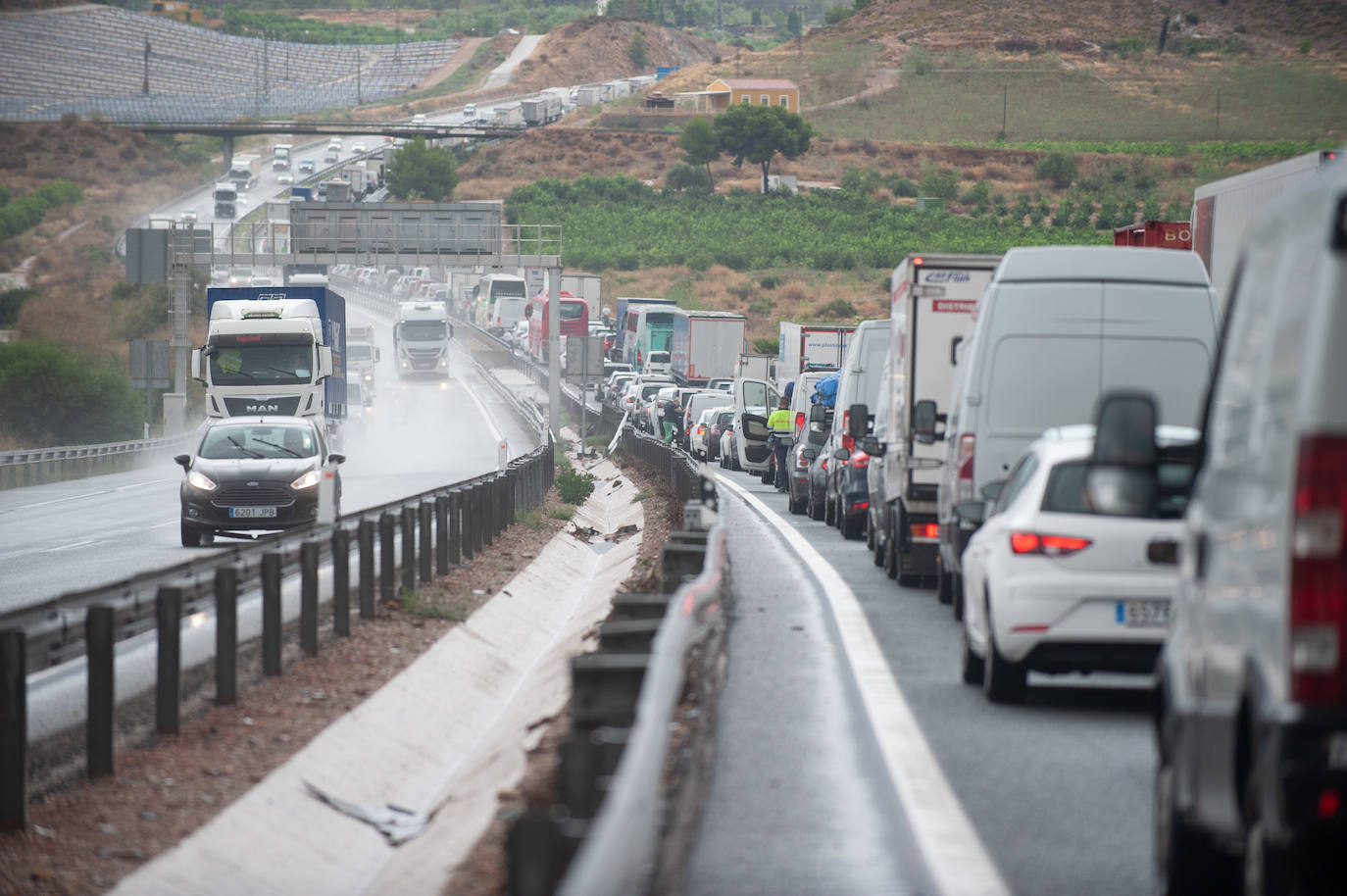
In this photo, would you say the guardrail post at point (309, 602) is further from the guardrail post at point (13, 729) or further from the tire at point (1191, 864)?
the tire at point (1191, 864)

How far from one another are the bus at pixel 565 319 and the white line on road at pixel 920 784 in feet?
212

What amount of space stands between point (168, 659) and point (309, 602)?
325cm

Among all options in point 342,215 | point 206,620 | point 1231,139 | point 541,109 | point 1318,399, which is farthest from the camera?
point 541,109

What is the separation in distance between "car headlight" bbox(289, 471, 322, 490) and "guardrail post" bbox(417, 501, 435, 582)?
5.26 meters

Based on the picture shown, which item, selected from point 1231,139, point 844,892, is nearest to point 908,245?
point 1231,139

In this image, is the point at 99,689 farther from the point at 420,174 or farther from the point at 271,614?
the point at 420,174

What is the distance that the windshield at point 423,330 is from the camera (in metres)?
80.2

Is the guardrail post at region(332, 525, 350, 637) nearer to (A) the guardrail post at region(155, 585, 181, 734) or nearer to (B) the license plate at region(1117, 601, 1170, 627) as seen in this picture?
(A) the guardrail post at region(155, 585, 181, 734)

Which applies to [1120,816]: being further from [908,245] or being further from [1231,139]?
[1231,139]

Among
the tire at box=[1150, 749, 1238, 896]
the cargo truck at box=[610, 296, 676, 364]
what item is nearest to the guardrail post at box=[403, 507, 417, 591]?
the tire at box=[1150, 749, 1238, 896]

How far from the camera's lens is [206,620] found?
11.4 meters

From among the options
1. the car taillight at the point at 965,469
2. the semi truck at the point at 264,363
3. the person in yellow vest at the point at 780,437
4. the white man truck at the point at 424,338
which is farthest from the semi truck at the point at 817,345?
the white man truck at the point at 424,338

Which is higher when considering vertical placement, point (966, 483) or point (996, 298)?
point (996, 298)

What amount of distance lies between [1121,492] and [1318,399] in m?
1.50
